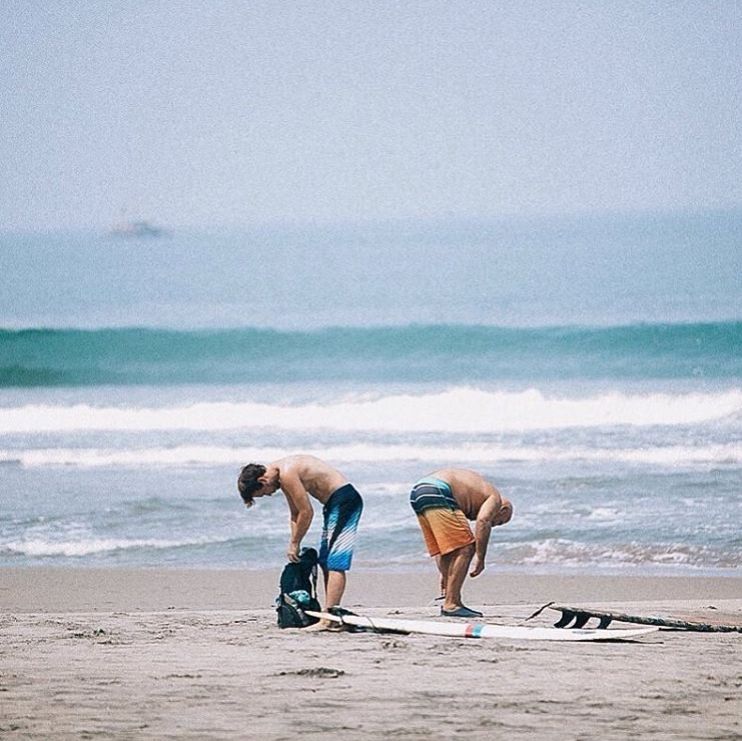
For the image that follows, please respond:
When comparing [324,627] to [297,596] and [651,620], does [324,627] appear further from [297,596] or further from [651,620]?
[651,620]

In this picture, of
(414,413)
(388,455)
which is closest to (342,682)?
(388,455)

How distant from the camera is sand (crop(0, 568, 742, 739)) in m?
5.07

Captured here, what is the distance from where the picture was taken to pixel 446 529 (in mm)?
7539

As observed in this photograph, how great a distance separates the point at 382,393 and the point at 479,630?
1697 cm

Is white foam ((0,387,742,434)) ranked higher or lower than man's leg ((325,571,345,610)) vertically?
higher

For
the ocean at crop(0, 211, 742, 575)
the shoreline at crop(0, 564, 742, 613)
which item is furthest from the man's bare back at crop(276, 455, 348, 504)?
the ocean at crop(0, 211, 742, 575)

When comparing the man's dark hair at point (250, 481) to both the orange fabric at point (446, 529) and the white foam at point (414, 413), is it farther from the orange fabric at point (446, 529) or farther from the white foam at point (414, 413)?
the white foam at point (414, 413)

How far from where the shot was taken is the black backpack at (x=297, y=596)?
7059mm

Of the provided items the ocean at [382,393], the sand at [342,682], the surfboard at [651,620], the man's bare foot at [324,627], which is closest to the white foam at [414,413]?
the ocean at [382,393]

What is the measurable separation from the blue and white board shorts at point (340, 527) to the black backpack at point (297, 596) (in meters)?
0.11

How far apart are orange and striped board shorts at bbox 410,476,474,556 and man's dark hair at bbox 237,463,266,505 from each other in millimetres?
954

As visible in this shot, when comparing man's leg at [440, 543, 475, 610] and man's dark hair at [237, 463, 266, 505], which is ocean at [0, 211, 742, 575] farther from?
man's dark hair at [237, 463, 266, 505]

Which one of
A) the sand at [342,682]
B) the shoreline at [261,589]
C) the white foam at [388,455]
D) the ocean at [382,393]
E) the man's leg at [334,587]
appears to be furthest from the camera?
the white foam at [388,455]

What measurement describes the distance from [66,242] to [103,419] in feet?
114
